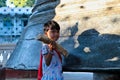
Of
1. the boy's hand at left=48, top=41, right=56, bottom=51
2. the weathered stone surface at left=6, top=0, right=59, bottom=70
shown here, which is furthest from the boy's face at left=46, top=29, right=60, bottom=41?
the weathered stone surface at left=6, top=0, right=59, bottom=70

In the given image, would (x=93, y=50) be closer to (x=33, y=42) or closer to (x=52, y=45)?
(x=52, y=45)

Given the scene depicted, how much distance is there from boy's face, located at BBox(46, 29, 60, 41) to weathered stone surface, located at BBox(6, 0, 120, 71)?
0.28 feet

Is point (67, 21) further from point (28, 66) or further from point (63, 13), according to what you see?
point (28, 66)

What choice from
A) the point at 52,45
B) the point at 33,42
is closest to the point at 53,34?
the point at 52,45

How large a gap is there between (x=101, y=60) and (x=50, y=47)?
18 centimetres

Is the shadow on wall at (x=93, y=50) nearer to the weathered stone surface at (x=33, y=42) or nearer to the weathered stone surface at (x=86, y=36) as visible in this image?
the weathered stone surface at (x=86, y=36)

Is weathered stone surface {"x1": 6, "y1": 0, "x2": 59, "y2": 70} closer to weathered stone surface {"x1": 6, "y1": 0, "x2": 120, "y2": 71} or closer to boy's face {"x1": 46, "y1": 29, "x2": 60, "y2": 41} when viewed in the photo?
weathered stone surface {"x1": 6, "y1": 0, "x2": 120, "y2": 71}

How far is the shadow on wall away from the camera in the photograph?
1.16 m

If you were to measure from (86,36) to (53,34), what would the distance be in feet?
0.41

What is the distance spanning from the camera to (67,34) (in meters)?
1.32

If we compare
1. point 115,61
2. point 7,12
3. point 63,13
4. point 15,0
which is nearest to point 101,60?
point 115,61

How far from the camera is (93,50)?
1.21 metres

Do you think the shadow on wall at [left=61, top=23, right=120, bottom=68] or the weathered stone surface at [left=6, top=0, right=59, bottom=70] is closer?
the shadow on wall at [left=61, top=23, right=120, bottom=68]

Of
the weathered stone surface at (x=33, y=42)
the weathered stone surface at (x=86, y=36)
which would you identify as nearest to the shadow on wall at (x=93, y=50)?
the weathered stone surface at (x=86, y=36)
